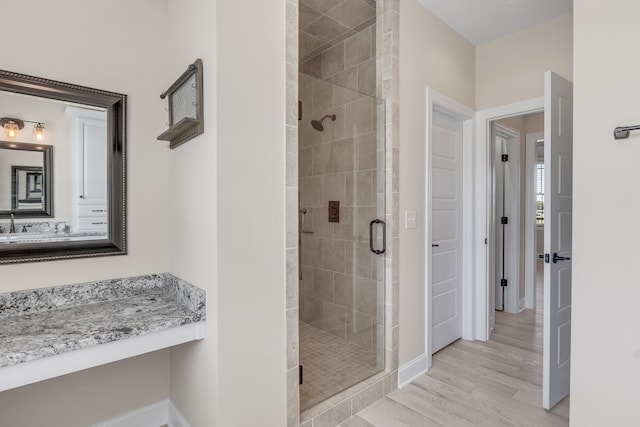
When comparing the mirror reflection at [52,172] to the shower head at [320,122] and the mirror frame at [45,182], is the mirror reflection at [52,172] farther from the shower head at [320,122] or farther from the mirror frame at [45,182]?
the shower head at [320,122]

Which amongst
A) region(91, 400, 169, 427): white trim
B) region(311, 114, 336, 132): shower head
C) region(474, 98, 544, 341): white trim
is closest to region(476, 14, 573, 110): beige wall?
region(474, 98, 544, 341): white trim

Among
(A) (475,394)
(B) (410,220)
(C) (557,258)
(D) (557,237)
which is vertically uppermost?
(B) (410,220)

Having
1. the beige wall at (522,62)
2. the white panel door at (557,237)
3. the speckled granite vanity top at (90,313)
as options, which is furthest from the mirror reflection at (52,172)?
the beige wall at (522,62)

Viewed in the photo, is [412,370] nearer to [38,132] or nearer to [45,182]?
[45,182]

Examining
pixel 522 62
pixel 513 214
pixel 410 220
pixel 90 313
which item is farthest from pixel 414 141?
pixel 90 313

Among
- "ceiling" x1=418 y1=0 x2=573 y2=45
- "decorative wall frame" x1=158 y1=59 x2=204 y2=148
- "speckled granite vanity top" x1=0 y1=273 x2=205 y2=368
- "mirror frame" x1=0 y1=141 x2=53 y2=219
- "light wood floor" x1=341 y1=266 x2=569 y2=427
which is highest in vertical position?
"ceiling" x1=418 y1=0 x2=573 y2=45

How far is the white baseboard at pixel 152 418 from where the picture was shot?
6.08 feet

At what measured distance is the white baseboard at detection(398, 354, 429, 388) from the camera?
2.41m

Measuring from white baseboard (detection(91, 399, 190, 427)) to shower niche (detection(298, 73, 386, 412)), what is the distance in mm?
813

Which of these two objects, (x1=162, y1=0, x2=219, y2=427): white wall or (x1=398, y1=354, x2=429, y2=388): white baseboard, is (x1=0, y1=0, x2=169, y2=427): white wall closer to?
(x1=162, y1=0, x2=219, y2=427): white wall
